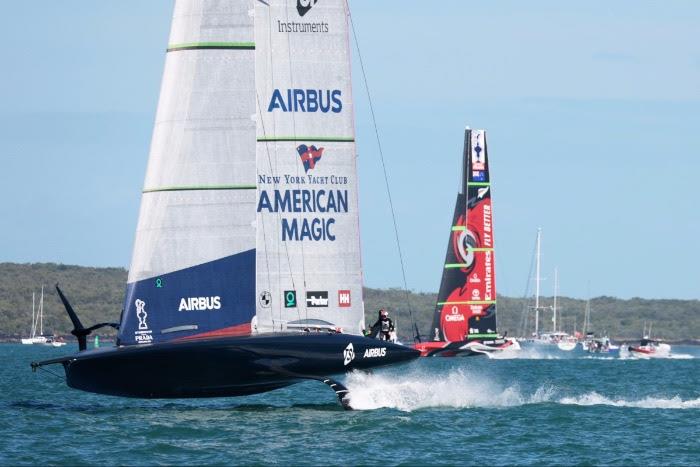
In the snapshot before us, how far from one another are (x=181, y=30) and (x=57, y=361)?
6413 mm

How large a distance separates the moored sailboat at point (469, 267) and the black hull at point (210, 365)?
34.7 m

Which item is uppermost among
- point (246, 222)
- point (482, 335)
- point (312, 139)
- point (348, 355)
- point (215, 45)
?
point (215, 45)

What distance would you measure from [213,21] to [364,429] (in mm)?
7891

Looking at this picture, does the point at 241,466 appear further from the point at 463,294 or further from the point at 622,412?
the point at 463,294

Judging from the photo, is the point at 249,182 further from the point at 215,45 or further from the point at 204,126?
the point at 215,45

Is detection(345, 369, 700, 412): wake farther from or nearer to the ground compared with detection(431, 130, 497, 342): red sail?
nearer to the ground

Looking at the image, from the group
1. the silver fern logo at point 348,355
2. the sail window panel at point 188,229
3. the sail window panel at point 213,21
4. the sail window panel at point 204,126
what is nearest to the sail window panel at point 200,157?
the sail window panel at point 204,126

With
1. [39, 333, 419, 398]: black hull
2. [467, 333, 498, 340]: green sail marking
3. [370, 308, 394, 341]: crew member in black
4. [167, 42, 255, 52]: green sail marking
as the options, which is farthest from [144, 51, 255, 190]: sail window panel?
[467, 333, 498, 340]: green sail marking

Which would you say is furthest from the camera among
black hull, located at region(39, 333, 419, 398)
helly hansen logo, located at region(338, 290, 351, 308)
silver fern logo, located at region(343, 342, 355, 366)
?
helly hansen logo, located at region(338, 290, 351, 308)

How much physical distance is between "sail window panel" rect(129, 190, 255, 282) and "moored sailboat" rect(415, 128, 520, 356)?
1364 inches

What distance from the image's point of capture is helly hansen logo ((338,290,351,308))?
29453 millimetres

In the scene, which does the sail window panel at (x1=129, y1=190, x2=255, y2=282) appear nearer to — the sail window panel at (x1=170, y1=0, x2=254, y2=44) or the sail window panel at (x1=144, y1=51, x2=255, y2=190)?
the sail window panel at (x1=144, y1=51, x2=255, y2=190)

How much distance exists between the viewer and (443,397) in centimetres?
3303

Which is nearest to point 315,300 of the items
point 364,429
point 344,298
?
point 344,298
